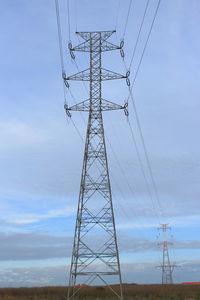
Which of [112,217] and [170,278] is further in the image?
[170,278]

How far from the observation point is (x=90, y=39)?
4150cm

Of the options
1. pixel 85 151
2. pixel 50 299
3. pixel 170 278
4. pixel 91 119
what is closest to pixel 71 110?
pixel 91 119

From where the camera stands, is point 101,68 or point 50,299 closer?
point 101,68

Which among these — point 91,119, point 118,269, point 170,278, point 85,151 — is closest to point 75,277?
point 118,269

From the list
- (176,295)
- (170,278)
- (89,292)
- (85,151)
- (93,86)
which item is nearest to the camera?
(85,151)

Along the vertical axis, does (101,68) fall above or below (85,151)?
above

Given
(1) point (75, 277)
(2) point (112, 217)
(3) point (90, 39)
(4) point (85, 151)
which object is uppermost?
(3) point (90, 39)

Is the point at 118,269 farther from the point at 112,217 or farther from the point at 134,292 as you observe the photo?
the point at 134,292

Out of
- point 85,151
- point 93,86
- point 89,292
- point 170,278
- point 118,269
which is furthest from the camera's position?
point 170,278

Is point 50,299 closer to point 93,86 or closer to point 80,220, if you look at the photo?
point 80,220

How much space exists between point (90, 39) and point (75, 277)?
2239 centimetres

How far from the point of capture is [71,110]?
1528 inches

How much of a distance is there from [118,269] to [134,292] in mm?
25353

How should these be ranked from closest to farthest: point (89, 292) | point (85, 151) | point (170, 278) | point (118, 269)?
point (118, 269), point (85, 151), point (89, 292), point (170, 278)
